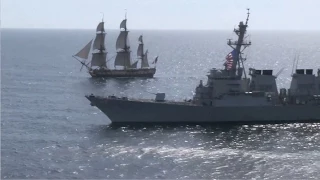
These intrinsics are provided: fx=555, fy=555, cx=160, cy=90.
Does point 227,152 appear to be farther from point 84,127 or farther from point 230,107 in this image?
point 84,127

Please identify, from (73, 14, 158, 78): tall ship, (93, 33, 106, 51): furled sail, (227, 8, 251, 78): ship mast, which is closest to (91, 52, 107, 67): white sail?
(73, 14, 158, 78): tall ship

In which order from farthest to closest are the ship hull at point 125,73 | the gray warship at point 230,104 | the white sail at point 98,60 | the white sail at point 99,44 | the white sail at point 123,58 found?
the white sail at point 99,44, the white sail at point 123,58, the white sail at point 98,60, the ship hull at point 125,73, the gray warship at point 230,104

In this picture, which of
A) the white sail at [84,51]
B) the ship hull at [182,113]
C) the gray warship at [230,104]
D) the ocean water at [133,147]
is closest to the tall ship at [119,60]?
the white sail at [84,51]

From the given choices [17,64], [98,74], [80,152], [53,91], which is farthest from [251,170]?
[17,64]

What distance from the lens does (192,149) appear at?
40312 mm

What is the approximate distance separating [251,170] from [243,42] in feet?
62.1

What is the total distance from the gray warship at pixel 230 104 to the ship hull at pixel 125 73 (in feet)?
131

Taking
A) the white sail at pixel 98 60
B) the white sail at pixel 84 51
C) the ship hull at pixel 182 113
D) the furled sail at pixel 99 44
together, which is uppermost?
the furled sail at pixel 99 44

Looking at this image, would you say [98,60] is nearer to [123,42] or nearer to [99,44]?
[99,44]

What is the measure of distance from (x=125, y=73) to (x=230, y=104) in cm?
4396

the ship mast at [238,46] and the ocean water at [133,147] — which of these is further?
the ship mast at [238,46]

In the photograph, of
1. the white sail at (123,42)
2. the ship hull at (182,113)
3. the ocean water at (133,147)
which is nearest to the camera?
the ocean water at (133,147)

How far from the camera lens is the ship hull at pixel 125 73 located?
90.3 m

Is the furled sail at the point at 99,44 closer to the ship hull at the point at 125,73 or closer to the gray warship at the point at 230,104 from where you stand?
the ship hull at the point at 125,73
